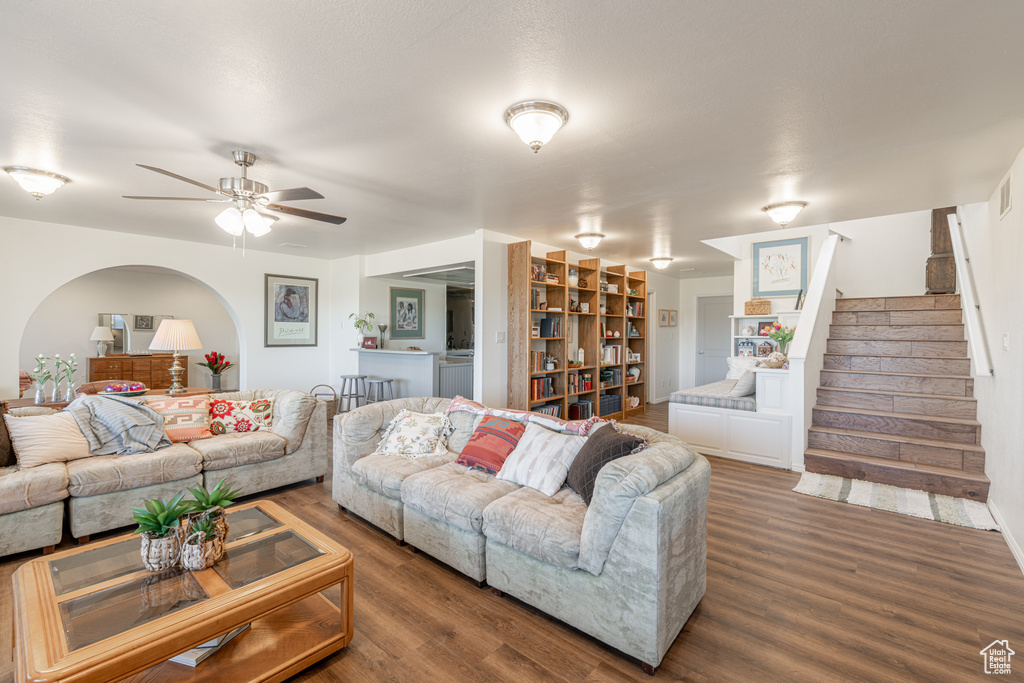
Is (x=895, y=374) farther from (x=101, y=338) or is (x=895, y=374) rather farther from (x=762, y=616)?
(x=101, y=338)

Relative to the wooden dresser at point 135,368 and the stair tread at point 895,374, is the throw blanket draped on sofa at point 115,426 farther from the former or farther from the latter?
the stair tread at point 895,374

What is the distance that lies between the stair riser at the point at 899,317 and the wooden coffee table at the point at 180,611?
6.09m

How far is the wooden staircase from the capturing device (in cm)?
378

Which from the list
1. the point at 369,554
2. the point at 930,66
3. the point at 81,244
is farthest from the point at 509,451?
the point at 81,244

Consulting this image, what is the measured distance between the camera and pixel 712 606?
221 cm

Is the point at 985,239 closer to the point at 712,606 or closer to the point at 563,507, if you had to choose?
the point at 712,606

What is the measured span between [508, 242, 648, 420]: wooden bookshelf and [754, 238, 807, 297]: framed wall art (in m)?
1.78

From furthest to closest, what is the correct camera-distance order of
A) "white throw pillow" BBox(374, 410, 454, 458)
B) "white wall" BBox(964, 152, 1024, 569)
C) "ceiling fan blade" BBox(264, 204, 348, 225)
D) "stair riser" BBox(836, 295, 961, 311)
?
1. "stair riser" BBox(836, 295, 961, 311)
2. "white throw pillow" BBox(374, 410, 454, 458)
3. "ceiling fan blade" BBox(264, 204, 348, 225)
4. "white wall" BBox(964, 152, 1024, 569)

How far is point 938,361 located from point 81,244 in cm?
882

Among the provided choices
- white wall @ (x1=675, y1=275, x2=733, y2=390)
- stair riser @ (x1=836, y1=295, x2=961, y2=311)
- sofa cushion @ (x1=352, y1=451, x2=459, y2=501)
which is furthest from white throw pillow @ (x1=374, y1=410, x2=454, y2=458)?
white wall @ (x1=675, y1=275, x2=733, y2=390)

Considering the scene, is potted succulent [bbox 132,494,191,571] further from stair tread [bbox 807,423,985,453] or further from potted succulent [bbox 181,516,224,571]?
stair tread [bbox 807,423,985,453]

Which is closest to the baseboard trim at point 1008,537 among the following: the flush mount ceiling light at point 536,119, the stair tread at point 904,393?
the stair tread at point 904,393

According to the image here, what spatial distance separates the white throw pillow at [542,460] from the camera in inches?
97.3

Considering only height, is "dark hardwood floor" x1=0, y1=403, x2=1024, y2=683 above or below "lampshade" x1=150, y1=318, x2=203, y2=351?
below
